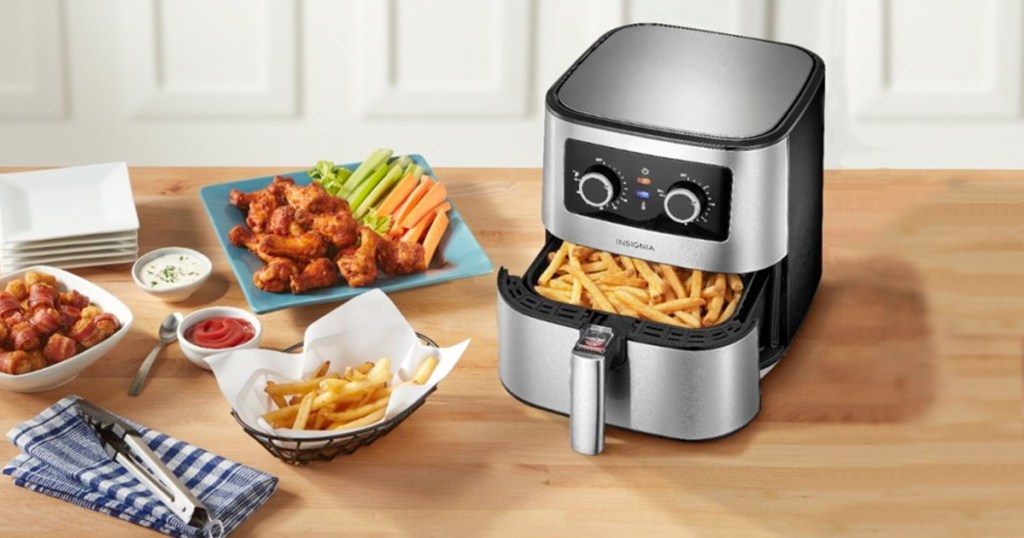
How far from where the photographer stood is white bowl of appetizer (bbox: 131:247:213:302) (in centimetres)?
180

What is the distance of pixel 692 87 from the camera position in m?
1.48

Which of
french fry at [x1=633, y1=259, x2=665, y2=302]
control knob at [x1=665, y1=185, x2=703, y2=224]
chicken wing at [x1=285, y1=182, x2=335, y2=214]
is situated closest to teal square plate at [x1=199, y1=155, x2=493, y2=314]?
chicken wing at [x1=285, y1=182, x2=335, y2=214]

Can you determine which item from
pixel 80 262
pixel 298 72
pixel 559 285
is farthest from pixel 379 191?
pixel 298 72

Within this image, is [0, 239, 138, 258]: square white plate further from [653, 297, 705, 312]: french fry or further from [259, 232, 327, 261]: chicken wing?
[653, 297, 705, 312]: french fry

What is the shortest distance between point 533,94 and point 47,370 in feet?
6.14

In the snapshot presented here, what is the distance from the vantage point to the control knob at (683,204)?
1.41m

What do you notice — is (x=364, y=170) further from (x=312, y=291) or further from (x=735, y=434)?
(x=735, y=434)

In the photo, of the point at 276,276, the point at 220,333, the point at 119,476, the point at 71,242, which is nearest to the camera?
the point at 119,476

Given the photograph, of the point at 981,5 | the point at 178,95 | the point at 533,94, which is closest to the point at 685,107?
the point at 981,5

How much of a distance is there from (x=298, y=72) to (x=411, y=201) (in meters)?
1.29

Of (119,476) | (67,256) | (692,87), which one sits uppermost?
(692,87)

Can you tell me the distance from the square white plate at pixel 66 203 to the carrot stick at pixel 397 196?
0.40 metres

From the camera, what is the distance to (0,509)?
1354 millimetres

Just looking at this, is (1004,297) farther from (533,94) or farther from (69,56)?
(69,56)
